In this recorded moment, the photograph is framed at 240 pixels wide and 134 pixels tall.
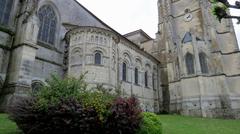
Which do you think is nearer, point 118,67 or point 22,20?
point 22,20

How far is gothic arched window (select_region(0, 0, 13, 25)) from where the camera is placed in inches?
695

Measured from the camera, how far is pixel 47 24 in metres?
21.4

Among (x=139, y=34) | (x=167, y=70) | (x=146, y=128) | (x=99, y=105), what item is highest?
(x=139, y=34)

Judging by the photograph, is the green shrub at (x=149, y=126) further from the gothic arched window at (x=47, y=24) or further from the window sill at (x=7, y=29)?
the gothic arched window at (x=47, y=24)

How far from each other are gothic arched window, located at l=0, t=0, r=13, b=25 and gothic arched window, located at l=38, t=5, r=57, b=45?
9.90ft

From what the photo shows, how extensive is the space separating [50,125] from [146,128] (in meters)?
3.50

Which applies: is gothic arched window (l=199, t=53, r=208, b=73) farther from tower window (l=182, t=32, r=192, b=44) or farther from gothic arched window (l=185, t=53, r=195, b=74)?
tower window (l=182, t=32, r=192, b=44)

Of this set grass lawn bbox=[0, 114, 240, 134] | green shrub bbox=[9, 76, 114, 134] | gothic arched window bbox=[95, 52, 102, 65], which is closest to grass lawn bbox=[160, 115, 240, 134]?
grass lawn bbox=[0, 114, 240, 134]

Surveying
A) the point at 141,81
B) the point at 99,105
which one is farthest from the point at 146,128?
the point at 141,81

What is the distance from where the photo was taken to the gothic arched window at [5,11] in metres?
17.7

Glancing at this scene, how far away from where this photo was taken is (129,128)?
7324mm

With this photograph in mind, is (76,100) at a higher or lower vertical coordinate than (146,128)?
higher

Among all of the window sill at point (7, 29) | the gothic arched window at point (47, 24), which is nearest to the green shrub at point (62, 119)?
the window sill at point (7, 29)

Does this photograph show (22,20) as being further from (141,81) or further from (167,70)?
(167,70)
